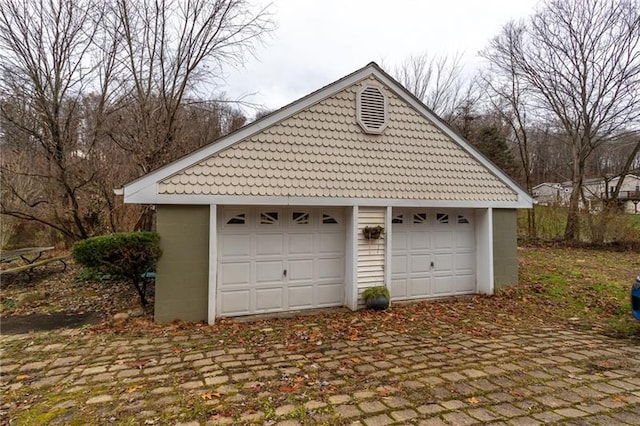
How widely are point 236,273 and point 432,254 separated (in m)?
4.50

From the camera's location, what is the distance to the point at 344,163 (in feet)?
22.6

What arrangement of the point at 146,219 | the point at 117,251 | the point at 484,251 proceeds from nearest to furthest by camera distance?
the point at 117,251 → the point at 484,251 → the point at 146,219

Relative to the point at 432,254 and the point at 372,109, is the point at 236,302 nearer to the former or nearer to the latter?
the point at 432,254

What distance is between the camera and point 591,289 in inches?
329

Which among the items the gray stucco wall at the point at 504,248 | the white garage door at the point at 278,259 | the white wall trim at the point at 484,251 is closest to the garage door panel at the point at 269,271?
the white garage door at the point at 278,259

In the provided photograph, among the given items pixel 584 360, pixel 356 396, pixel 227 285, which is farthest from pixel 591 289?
pixel 227 285

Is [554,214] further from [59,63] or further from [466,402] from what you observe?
[59,63]

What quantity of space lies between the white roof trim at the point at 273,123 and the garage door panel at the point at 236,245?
32.4 inches

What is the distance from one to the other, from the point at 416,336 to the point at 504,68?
17723 millimetres

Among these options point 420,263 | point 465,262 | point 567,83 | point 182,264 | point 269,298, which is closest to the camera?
point 182,264

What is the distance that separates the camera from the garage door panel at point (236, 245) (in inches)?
251

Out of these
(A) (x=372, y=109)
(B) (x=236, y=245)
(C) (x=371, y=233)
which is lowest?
(B) (x=236, y=245)

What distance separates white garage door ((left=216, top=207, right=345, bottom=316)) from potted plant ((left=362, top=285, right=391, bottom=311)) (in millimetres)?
572

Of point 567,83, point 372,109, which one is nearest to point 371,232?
point 372,109
